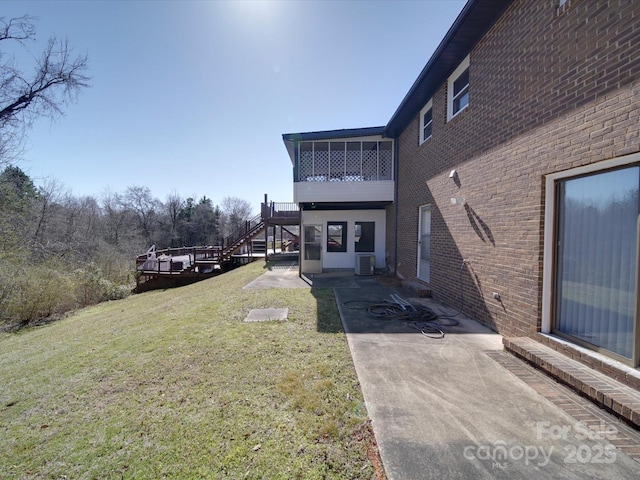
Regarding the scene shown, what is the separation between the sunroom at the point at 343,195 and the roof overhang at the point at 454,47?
2.34 metres

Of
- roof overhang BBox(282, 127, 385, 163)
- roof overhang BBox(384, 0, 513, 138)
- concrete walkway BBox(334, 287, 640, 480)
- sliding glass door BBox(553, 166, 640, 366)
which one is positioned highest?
roof overhang BBox(384, 0, 513, 138)

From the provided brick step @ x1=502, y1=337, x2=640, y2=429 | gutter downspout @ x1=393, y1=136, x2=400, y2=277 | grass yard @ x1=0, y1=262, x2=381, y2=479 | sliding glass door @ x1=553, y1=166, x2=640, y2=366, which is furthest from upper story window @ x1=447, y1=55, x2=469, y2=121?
grass yard @ x1=0, y1=262, x2=381, y2=479

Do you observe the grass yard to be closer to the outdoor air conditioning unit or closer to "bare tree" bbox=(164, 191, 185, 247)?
the outdoor air conditioning unit

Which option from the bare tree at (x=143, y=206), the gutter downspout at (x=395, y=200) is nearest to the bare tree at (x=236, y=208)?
the bare tree at (x=143, y=206)

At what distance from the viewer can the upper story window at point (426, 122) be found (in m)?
7.73

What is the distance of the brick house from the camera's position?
2750 mm

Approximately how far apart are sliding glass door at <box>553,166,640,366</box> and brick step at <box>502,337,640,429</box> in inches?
12.4

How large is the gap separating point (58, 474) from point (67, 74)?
1524cm

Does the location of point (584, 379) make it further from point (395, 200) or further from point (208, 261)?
point (208, 261)

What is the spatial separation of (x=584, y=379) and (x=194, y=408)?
4.07 metres

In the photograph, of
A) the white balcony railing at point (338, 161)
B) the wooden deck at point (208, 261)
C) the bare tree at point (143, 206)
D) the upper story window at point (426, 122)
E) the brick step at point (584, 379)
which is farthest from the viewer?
the bare tree at point (143, 206)

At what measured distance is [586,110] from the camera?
9.91 feet

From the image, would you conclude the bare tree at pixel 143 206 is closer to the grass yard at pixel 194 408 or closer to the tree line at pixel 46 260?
the tree line at pixel 46 260

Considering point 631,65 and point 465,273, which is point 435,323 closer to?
point 465,273
